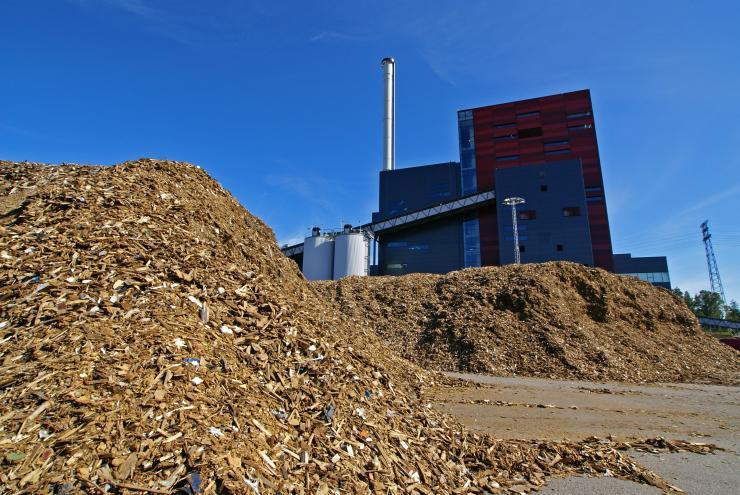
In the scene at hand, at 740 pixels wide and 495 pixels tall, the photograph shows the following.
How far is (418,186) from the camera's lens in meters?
48.3

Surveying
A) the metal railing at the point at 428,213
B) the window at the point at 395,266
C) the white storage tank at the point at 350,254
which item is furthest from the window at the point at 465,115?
the white storage tank at the point at 350,254

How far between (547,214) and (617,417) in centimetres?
3419

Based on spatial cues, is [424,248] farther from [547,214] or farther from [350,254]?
[547,214]

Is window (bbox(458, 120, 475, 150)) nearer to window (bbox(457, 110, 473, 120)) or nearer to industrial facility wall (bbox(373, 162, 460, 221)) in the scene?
window (bbox(457, 110, 473, 120))

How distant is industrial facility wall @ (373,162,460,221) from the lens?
47.8 metres

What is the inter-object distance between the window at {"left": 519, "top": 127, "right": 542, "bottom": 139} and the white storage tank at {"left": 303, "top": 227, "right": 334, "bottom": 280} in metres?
29.1

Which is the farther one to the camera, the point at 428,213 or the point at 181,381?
the point at 428,213

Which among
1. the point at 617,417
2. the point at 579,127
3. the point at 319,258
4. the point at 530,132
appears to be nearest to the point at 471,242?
the point at 319,258

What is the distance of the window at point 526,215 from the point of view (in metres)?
37.7

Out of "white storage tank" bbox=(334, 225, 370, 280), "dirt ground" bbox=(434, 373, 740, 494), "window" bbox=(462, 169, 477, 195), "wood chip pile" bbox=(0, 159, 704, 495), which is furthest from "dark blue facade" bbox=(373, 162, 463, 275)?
"wood chip pile" bbox=(0, 159, 704, 495)

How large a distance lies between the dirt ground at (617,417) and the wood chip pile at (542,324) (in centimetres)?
118

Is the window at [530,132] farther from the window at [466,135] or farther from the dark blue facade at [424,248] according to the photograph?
the dark blue facade at [424,248]

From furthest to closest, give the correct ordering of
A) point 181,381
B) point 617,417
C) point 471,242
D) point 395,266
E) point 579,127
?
point 579,127
point 395,266
point 471,242
point 617,417
point 181,381

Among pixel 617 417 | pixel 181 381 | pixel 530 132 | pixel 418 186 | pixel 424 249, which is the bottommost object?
pixel 617 417
